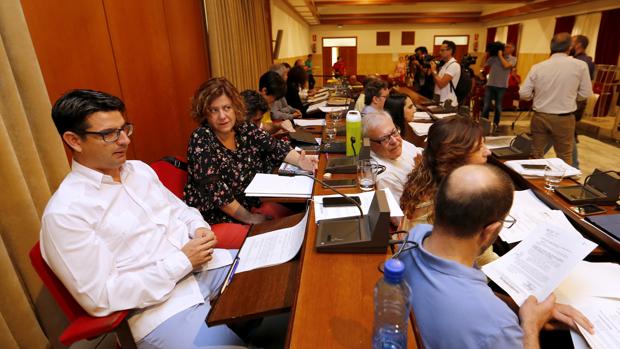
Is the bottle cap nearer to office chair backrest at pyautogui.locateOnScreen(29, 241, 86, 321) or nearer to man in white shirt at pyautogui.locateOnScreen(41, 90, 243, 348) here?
man in white shirt at pyautogui.locateOnScreen(41, 90, 243, 348)

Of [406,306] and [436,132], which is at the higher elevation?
[436,132]

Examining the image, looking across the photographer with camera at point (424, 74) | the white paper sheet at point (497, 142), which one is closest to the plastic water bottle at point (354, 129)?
the white paper sheet at point (497, 142)

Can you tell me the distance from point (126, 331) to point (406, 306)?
0.93 metres

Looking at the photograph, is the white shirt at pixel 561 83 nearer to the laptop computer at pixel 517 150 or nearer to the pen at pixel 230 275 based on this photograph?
the laptop computer at pixel 517 150

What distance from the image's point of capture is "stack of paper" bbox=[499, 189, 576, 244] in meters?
1.46

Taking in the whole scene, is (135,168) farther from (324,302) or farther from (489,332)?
(489,332)

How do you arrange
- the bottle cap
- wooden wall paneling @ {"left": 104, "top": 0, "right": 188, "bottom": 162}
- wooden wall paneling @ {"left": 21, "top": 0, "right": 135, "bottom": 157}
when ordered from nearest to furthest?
1. the bottle cap
2. wooden wall paneling @ {"left": 21, "top": 0, "right": 135, "bottom": 157}
3. wooden wall paneling @ {"left": 104, "top": 0, "right": 188, "bottom": 162}

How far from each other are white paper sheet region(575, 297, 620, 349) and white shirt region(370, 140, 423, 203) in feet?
2.93

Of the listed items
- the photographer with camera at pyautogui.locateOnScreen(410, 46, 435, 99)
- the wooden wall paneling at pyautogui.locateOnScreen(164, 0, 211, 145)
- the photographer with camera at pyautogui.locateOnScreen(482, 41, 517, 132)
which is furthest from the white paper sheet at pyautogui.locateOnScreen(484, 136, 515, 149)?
the photographer with camera at pyautogui.locateOnScreen(482, 41, 517, 132)

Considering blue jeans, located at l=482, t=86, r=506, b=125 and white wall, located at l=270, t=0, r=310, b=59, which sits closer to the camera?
blue jeans, located at l=482, t=86, r=506, b=125

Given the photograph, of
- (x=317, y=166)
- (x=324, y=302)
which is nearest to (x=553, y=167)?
(x=317, y=166)

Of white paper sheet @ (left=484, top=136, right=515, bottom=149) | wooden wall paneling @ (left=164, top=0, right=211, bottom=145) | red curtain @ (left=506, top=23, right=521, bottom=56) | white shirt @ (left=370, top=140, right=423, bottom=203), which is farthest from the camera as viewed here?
red curtain @ (left=506, top=23, right=521, bottom=56)

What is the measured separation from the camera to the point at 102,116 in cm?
126

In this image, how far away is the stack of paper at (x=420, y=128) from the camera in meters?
3.14
